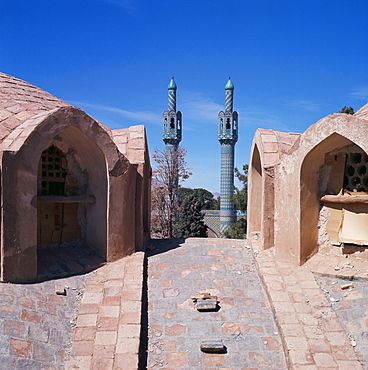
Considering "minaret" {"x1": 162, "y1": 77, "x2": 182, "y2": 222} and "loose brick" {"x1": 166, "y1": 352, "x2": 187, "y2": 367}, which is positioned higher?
"minaret" {"x1": 162, "y1": 77, "x2": 182, "y2": 222}

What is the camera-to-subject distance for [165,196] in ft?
45.4

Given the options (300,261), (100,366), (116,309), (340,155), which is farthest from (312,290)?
(100,366)

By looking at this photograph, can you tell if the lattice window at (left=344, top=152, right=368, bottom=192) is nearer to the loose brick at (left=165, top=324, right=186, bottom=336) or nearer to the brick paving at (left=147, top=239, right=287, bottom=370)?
the brick paving at (left=147, top=239, right=287, bottom=370)

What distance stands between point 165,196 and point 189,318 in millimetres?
9105

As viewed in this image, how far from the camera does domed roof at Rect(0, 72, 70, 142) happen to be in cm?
525

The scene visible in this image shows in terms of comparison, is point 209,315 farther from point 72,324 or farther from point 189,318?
point 72,324

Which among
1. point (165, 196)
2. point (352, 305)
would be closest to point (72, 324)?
point (352, 305)

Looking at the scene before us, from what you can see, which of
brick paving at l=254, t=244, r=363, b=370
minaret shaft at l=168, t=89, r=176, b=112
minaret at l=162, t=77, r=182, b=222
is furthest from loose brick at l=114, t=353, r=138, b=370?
minaret shaft at l=168, t=89, r=176, b=112

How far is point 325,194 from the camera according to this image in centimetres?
612

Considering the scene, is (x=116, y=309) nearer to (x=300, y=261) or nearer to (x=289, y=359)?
(x=289, y=359)

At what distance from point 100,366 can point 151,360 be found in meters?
0.61

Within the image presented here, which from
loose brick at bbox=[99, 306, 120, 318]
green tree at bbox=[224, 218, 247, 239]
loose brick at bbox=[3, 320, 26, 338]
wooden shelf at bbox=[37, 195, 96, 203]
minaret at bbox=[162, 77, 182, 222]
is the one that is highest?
minaret at bbox=[162, 77, 182, 222]

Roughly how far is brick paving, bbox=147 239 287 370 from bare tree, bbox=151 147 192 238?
651 centimetres

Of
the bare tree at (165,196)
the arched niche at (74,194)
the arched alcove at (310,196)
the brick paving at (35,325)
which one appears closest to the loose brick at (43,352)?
the brick paving at (35,325)
